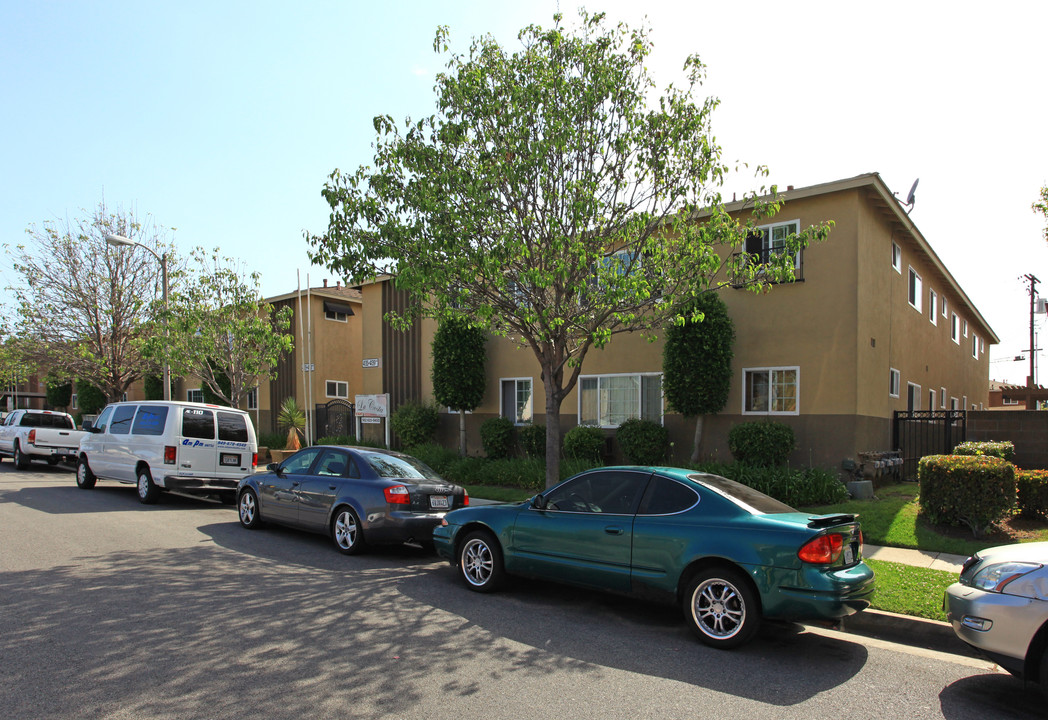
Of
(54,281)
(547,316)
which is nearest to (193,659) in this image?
(547,316)

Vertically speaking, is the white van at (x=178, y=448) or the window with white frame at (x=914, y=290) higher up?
the window with white frame at (x=914, y=290)

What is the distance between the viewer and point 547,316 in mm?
10414

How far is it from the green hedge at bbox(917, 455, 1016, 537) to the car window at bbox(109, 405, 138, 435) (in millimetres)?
14035

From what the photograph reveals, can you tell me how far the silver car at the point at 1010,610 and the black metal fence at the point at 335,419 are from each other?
1991cm

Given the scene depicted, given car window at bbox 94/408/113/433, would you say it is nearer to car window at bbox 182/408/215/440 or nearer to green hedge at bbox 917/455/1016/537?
car window at bbox 182/408/215/440

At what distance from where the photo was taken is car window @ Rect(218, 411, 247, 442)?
13.7 m

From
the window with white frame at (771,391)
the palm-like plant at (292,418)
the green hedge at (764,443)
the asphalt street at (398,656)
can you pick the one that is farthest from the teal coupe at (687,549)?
the palm-like plant at (292,418)

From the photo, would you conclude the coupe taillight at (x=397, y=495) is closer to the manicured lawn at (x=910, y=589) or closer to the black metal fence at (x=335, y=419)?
the manicured lawn at (x=910, y=589)

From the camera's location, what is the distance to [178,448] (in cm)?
1311

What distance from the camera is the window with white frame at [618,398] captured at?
15531mm

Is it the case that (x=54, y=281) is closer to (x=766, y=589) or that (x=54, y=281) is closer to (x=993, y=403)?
(x=766, y=589)

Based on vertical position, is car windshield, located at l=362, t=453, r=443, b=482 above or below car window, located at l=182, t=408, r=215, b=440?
below

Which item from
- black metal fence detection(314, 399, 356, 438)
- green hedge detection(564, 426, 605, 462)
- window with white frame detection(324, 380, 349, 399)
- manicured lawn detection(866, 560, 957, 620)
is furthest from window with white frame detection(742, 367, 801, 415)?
window with white frame detection(324, 380, 349, 399)

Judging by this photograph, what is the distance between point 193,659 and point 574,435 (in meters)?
11.0
